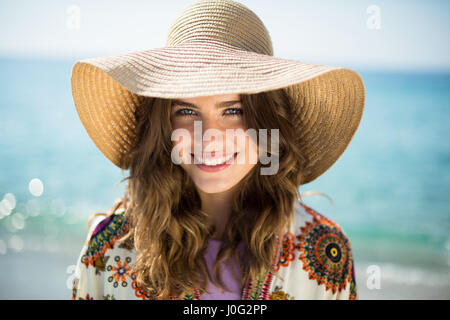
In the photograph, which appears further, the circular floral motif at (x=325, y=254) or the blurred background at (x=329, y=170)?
the blurred background at (x=329, y=170)

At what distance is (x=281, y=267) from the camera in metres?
1.57

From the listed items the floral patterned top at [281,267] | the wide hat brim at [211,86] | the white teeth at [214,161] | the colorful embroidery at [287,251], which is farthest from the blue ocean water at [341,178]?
the white teeth at [214,161]

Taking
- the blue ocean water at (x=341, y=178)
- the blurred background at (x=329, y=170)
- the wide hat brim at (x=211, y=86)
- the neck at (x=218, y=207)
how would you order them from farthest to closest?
the blue ocean water at (x=341, y=178) < the blurred background at (x=329, y=170) < the neck at (x=218, y=207) < the wide hat brim at (x=211, y=86)

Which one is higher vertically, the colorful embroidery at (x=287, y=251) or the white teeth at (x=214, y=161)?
the white teeth at (x=214, y=161)

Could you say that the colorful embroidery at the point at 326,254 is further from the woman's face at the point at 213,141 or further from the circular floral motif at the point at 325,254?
the woman's face at the point at 213,141

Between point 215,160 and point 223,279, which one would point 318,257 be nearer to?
point 223,279

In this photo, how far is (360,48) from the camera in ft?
29.0

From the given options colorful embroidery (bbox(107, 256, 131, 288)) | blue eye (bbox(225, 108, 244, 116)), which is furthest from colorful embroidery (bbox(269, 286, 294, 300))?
blue eye (bbox(225, 108, 244, 116))

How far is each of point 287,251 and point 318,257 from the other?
5.4 inches

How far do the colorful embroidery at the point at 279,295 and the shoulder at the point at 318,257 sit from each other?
78 millimetres

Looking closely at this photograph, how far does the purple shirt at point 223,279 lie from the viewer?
1.51 m

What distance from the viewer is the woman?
135 centimetres
